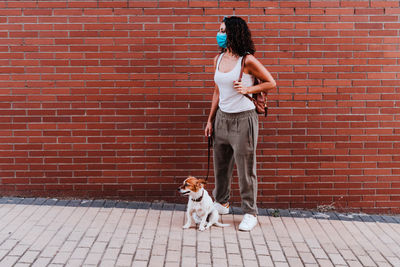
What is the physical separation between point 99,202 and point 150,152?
2.76 feet

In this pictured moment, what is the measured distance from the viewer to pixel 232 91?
429cm

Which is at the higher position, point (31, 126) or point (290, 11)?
point (290, 11)

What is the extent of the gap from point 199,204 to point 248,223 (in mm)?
567

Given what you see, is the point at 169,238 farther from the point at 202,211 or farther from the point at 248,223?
the point at 248,223

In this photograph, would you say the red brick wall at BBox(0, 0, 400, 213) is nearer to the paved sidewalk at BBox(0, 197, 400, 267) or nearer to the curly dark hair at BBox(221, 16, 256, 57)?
the paved sidewalk at BBox(0, 197, 400, 267)

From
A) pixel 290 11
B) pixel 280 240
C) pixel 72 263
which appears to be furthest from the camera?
pixel 290 11

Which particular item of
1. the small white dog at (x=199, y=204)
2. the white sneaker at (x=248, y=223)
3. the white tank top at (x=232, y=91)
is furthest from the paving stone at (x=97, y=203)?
the white tank top at (x=232, y=91)

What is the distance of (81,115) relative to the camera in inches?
203

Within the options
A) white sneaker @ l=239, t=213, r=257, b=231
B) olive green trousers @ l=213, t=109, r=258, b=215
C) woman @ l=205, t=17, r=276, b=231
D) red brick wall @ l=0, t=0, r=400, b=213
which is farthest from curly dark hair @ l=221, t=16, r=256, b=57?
white sneaker @ l=239, t=213, r=257, b=231

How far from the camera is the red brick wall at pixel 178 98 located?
5.00m

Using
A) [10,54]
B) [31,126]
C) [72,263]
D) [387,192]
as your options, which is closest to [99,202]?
[31,126]

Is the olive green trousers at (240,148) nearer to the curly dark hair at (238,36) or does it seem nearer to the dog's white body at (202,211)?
the dog's white body at (202,211)

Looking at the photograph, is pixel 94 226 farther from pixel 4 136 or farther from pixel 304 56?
pixel 304 56

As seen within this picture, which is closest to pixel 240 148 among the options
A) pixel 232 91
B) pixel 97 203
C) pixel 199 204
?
pixel 232 91
